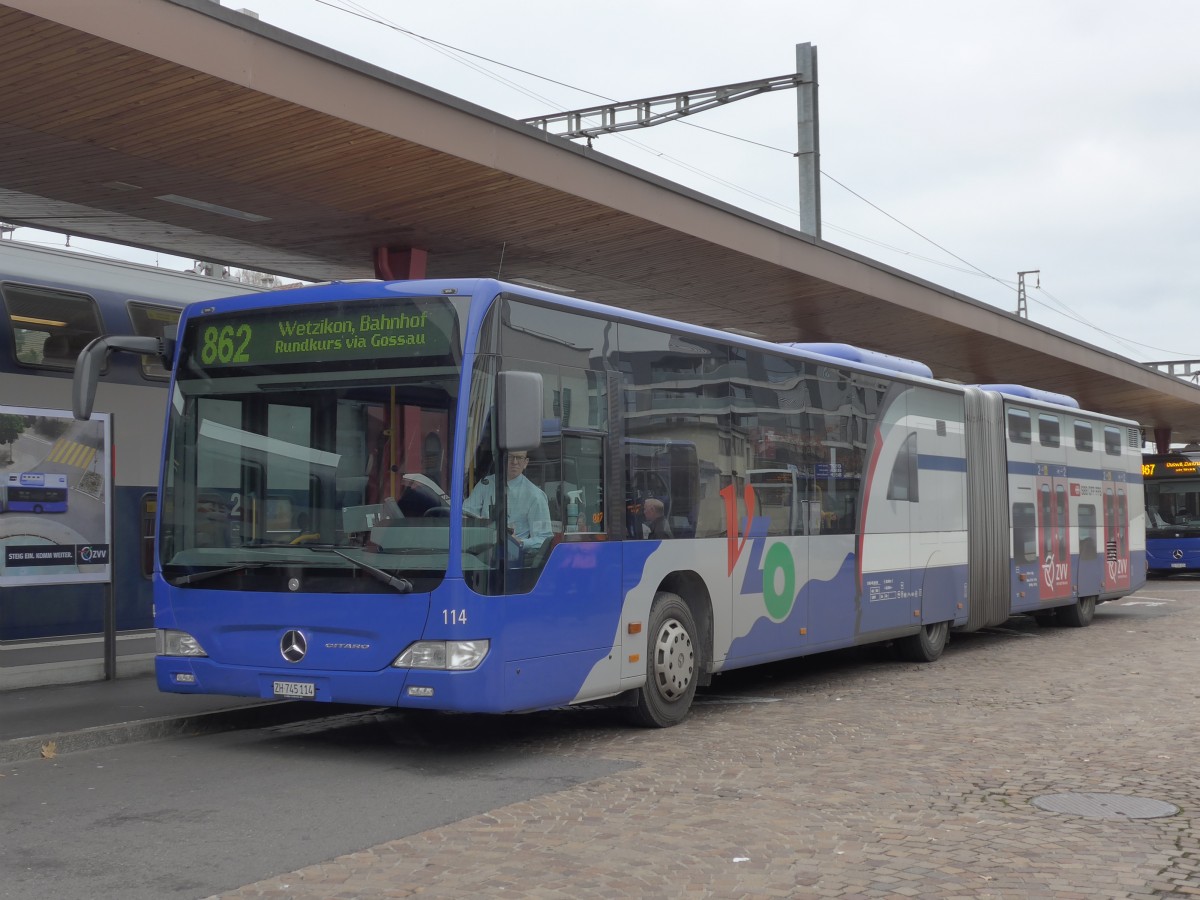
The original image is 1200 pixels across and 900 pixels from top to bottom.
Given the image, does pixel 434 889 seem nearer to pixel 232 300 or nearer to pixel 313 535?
pixel 313 535

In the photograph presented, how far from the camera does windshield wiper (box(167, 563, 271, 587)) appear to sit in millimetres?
9141

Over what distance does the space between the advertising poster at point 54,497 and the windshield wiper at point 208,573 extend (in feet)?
8.93

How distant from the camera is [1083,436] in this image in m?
20.4

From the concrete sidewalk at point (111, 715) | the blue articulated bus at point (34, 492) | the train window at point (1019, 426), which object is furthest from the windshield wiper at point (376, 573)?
the train window at point (1019, 426)

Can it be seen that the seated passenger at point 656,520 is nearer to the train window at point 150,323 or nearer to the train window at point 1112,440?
the train window at point 150,323

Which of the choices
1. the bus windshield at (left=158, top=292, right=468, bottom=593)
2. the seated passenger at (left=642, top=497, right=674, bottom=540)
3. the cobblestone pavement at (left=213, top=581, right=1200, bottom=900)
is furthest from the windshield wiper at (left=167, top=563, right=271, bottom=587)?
the seated passenger at (left=642, top=497, right=674, bottom=540)

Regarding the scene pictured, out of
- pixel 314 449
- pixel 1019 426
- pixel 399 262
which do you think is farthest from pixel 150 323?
pixel 1019 426

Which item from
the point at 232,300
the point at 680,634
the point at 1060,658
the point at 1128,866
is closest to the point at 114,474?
the point at 232,300

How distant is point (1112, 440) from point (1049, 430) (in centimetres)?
309

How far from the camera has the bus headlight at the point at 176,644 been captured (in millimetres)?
9375

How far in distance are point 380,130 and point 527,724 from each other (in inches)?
202

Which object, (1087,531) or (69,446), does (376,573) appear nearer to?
(69,446)

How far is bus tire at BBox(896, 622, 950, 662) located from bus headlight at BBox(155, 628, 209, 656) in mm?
8450

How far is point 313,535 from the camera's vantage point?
894 cm
